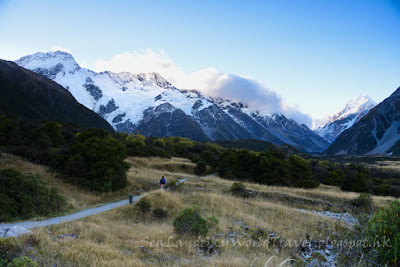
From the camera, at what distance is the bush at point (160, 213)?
14.7m

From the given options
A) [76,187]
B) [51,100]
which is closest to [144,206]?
[76,187]

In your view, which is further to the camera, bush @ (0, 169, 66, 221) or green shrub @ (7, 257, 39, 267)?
bush @ (0, 169, 66, 221)

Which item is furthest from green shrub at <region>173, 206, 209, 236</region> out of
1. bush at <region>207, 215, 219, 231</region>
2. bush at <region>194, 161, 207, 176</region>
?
bush at <region>194, 161, 207, 176</region>

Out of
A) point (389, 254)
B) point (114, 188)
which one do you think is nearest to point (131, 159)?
point (114, 188)

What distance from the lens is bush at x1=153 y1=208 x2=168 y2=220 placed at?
14.7 meters

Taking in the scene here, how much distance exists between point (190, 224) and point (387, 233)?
6910 mm

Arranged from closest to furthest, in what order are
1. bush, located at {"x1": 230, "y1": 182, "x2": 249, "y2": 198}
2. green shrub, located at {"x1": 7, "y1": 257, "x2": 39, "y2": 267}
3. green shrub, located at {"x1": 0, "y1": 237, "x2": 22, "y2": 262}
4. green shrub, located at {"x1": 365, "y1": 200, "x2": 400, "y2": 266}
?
green shrub, located at {"x1": 7, "y1": 257, "x2": 39, "y2": 267} < green shrub, located at {"x1": 0, "y1": 237, "x2": 22, "y2": 262} < green shrub, located at {"x1": 365, "y1": 200, "x2": 400, "y2": 266} < bush, located at {"x1": 230, "y1": 182, "x2": 249, "y2": 198}

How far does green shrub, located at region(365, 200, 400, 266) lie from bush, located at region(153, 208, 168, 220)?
402 inches

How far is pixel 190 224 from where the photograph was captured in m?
10.8

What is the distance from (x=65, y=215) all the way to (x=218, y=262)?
9.63 metres

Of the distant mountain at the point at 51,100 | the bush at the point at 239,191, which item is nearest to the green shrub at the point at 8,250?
the bush at the point at 239,191

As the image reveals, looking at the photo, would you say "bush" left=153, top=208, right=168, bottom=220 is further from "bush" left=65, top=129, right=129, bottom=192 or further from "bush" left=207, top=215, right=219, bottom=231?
"bush" left=65, top=129, right=129, bottom=192

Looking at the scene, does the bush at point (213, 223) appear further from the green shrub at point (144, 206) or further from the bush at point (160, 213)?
the green shrub at point (144, 206)

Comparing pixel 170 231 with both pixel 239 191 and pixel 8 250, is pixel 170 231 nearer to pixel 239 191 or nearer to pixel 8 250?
pixel 8 250
